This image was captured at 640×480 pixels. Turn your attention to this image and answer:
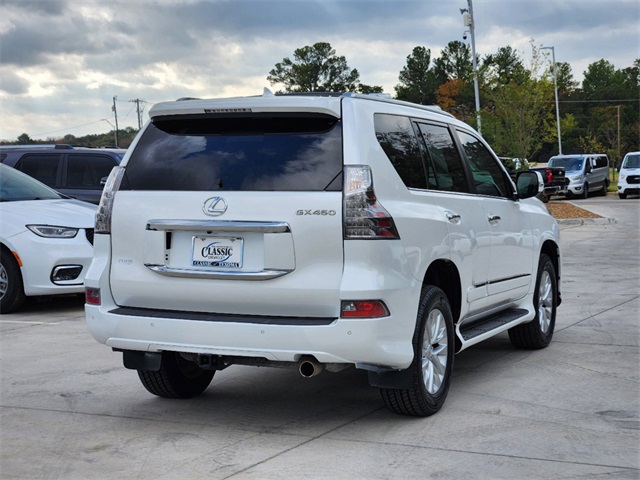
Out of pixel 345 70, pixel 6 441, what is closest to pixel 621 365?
pixel 6 441

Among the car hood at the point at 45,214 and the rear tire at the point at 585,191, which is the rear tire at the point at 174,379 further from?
the rear tire at the point at 585,191

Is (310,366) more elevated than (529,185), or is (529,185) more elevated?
(529,185)

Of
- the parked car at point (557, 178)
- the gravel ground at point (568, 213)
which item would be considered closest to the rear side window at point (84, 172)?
the gravel ground at point (568, 213)

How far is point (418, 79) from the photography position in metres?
116

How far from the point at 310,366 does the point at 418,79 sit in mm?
112512

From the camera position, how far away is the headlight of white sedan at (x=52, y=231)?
1069 centimetres

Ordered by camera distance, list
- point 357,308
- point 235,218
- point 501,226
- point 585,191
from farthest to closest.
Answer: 1. point 585,191
2. point 501,226
3. point 235,218
4. point 357,308

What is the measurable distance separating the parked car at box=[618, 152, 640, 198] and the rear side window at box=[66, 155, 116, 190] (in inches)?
A: 1137

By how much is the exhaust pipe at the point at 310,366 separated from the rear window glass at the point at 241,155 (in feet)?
3.06

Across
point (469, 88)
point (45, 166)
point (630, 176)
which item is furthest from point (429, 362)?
point (469, 88)

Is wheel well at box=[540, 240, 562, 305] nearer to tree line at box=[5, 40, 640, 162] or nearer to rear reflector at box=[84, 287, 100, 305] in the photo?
rear reflector at box=[84, 287, 100, 305]

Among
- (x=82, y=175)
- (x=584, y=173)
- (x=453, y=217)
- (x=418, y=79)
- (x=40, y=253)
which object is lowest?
(x=40, y=253)

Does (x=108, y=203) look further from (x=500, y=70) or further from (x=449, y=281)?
(x=500, y=70)

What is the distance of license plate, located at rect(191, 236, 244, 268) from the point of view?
5355mm
